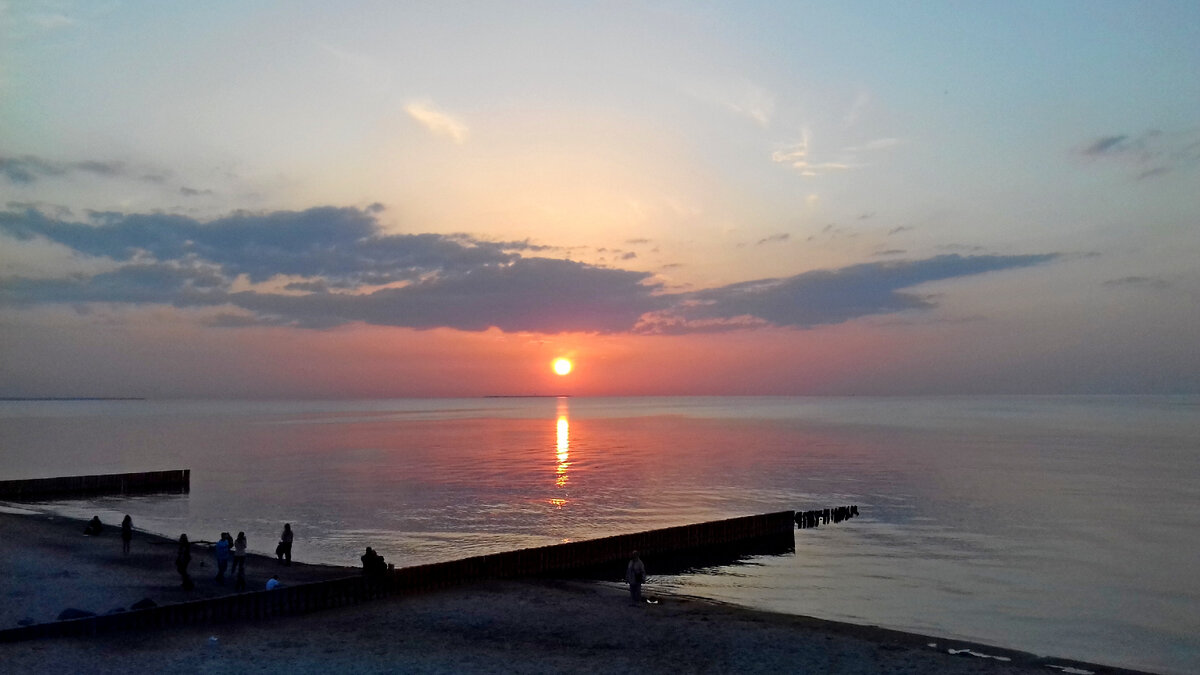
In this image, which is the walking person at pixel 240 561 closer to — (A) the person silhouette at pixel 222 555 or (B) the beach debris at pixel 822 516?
(A) the person silhouette at pixel 222 555

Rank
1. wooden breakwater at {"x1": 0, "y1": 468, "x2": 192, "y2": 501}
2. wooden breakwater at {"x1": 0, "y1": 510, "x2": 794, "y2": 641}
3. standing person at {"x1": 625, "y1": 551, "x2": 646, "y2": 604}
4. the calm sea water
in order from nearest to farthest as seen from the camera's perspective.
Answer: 1. wooden breakwater at {"x1": 0, "y1": 510, "x2": 794, "y2": 641}
2. standing person at {"x1": 625, "y1": 551, "x2": 646, "y2": 604}
3. the calm sea water
4. wooden breakwater at {"x1": 0, "y1": 468, "x2": 192, "y2": 501}

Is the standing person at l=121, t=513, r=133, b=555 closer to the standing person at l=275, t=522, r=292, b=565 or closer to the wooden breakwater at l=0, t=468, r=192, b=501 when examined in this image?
the standing person at l=275, t=522, r=292, b=565

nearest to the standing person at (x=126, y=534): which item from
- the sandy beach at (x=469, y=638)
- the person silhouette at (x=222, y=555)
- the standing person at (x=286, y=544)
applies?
the sandy beach at (x=469, y=638)

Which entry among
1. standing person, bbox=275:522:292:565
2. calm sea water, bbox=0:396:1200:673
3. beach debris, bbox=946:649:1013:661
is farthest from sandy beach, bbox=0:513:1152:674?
calm sea water, bbox=0:396:1200:673

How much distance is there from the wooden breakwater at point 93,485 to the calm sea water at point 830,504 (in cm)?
324

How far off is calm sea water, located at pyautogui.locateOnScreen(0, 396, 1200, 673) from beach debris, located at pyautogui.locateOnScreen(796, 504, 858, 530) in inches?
46.1

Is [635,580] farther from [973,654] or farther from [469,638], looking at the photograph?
[973,654]

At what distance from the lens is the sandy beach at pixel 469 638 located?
800 inches

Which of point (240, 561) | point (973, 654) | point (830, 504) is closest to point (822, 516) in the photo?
point (830, 504)

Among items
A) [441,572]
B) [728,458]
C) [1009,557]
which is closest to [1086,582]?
[1009,557]

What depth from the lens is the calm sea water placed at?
32188mm

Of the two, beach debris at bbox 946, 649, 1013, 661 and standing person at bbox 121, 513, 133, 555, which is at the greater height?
standing person at bbox 121, 513, 133, 555

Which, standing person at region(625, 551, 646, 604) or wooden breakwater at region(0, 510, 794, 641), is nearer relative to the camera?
wooden breakwater at region(0, 510, 794, 641)

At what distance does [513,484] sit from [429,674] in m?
55.4
